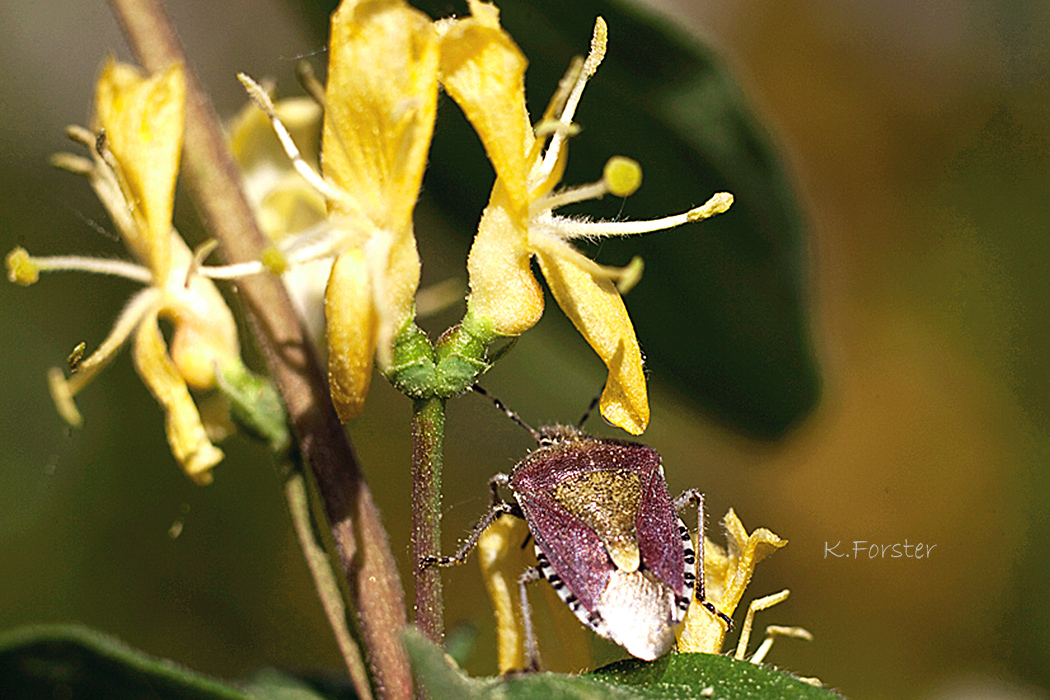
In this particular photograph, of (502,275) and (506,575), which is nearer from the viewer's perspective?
(502,275)

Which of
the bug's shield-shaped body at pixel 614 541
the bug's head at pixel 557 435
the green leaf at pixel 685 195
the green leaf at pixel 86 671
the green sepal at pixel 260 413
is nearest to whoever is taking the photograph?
the green leaf at pixel 86 671

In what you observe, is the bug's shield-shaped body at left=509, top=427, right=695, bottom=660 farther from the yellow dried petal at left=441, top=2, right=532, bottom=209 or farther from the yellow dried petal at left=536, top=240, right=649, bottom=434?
the yellow dried petal at left=441, top=2, right=532, bottom=209

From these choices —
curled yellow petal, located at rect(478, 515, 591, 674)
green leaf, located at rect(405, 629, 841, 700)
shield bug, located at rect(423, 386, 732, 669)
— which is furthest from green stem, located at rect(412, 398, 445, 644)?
curled yellow petal, located at rect(478, 515, 591, 674)

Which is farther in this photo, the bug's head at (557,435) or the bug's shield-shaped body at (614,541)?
the bug's head at (557,435)

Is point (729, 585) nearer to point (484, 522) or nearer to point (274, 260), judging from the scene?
point (484, 522)

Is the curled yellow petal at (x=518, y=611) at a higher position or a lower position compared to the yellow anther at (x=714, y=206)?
lower

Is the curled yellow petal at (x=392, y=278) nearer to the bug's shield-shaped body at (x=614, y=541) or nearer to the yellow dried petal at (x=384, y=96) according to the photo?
the yellow dried petal at (x=384, y=96)

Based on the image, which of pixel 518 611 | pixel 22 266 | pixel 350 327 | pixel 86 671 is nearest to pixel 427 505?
pixel 350 327

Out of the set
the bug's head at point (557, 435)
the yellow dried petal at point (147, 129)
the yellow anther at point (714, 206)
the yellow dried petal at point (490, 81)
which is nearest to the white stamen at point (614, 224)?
the yellow anther at point (714, 206)
